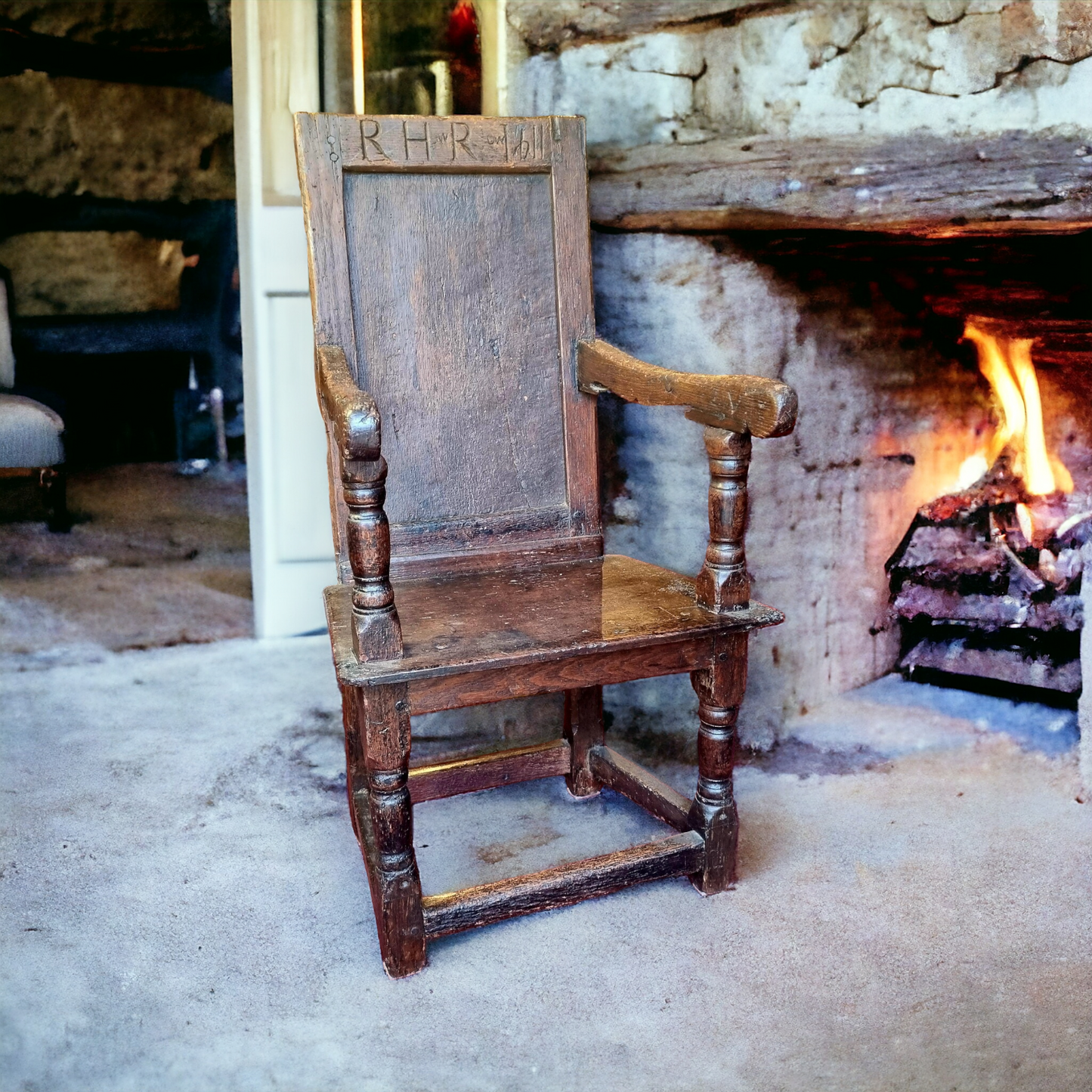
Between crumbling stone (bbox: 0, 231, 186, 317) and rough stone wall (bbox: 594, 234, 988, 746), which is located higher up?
crumbling stone (bbox: 0, 231, 186, 317)

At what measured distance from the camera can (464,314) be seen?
6.91ft

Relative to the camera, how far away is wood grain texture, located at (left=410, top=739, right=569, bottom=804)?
2.21 metres

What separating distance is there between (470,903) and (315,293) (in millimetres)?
1028

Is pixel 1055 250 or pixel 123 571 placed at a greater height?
pixel 1055 250

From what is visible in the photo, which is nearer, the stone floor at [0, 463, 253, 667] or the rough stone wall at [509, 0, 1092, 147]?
the rough stone wall at [509, 0, 1092, 147]

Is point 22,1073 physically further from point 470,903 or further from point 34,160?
point 34,160

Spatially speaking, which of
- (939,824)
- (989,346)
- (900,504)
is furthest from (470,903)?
(989,346)

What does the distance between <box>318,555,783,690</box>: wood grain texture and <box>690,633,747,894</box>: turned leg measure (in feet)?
0.24

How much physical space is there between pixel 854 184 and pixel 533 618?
40.1 inches

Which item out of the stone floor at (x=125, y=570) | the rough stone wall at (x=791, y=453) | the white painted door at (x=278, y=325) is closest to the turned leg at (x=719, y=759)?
the rough stone wall at (x=791, y=453)

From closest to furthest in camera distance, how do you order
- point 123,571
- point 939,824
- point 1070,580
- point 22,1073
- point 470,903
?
point 22,1073 < point 470,903 < point 939,824 < point 1070,580 < point 123,571

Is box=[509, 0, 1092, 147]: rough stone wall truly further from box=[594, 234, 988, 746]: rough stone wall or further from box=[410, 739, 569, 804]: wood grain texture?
box=[410, 739, 569, 804]: wood grain texture

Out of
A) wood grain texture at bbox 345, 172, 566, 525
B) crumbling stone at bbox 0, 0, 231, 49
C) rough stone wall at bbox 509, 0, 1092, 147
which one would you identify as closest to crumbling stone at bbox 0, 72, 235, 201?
crumbling stone at bbox 0, 0, 231, 49

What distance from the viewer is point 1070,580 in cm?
260
